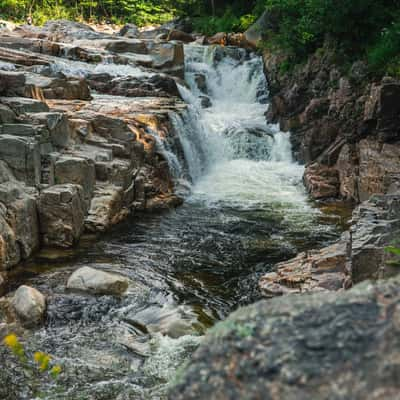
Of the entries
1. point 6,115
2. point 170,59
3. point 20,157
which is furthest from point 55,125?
point 170,59

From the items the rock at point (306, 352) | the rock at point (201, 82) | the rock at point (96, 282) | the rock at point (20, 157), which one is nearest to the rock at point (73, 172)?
the rock at point (20, 157)

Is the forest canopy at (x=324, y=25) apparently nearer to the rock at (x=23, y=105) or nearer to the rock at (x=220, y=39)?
the rock at (x=220, y=39)

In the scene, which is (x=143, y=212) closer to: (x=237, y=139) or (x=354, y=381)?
(x=237, y=139)

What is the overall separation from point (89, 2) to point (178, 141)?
25.8 meters

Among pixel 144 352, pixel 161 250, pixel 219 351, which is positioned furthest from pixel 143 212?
pixel 219 351

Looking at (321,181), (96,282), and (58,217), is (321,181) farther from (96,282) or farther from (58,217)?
(96,282)

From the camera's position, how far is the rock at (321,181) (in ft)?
39.3

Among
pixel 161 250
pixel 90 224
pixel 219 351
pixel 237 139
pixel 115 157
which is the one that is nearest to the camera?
pixel 219 351

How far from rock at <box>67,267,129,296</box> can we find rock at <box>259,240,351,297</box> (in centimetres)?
203

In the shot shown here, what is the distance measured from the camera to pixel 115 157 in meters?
10.8

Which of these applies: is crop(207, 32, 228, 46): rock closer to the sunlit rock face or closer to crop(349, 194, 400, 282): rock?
the sunlit rock face

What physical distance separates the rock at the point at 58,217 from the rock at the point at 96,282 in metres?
1.66

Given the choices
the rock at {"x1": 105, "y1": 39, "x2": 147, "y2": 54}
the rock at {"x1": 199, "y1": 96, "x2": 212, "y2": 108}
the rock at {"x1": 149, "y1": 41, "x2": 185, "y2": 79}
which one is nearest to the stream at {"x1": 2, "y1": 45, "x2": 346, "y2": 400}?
the rock at {"x1": 199, "y1": 96, "x2": 212, "y2": 108}

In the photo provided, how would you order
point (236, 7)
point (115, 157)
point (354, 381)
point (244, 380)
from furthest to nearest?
1. point (236, 7)
2. point (115, 157)
3. point (244, 380)
4. point (354, 381)
